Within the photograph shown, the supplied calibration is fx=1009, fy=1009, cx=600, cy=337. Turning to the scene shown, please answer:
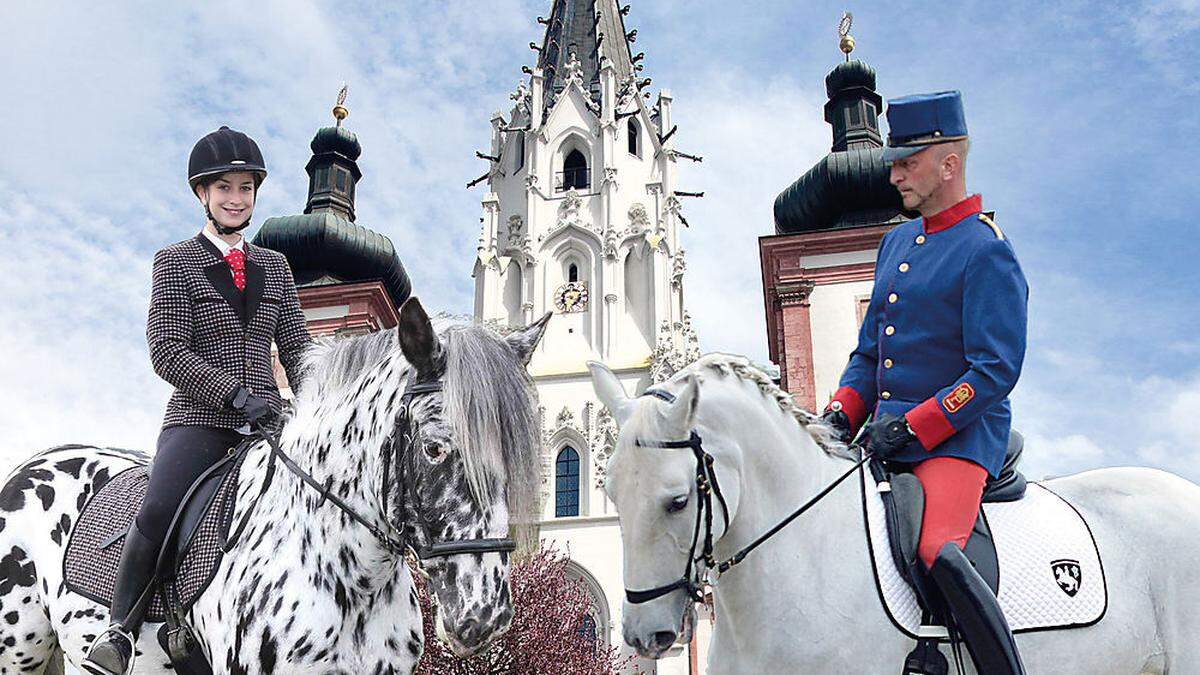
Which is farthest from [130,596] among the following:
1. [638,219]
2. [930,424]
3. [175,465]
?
[638,219]

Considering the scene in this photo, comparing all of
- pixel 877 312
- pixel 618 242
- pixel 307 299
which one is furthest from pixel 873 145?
pixel 877 312

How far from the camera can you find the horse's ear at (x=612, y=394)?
144 inches

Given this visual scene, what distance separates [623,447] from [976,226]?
5.48 ft

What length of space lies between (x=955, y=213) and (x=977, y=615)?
1.59m

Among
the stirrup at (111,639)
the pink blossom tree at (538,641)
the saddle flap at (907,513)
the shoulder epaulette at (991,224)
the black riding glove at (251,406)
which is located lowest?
the pink blossom tree at (538,641)

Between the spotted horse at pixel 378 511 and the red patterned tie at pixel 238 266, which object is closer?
the spotted horse at pixel 378 511

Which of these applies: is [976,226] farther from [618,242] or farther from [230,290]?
[618,242]

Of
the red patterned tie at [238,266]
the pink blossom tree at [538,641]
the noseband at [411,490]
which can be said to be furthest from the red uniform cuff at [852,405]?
the pink blossom tree at [538,641]

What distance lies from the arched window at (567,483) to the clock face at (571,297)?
524 cm

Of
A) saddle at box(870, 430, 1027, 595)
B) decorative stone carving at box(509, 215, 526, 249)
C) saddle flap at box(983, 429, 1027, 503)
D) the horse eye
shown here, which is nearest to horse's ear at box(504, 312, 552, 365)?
the horse eye

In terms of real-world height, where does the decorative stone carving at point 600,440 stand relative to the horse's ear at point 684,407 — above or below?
above

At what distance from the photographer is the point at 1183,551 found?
12.4 feet

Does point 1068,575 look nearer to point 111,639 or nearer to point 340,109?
point 111,639

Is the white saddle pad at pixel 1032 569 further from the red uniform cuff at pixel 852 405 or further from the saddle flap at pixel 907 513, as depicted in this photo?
the red uniform cuff at pixel 852 405
